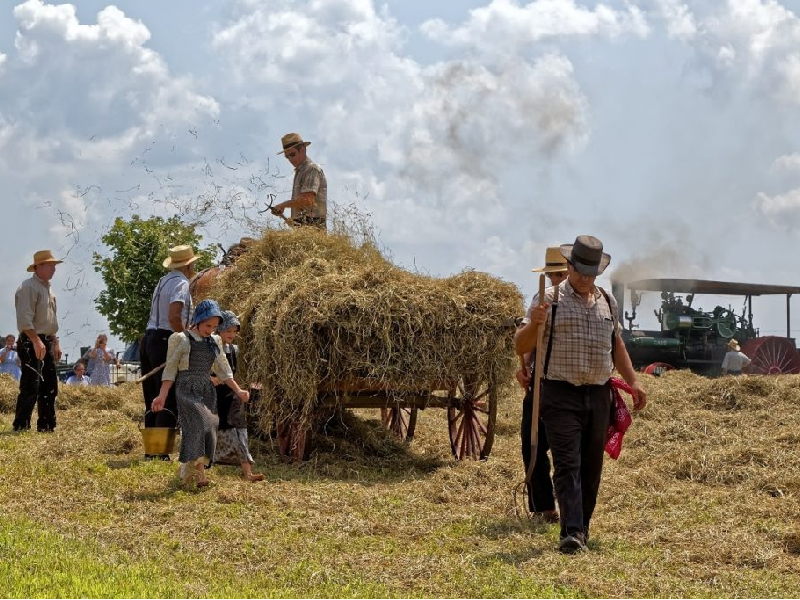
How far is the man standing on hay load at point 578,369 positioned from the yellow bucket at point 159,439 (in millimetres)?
3436

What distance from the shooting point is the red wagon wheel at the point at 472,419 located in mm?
9430

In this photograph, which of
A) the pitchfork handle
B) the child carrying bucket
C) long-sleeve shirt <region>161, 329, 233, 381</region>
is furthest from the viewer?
long-sleeve shirt <region>161, 329, 233, 381</region>

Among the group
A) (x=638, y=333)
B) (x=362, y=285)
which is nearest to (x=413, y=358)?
(x=362, y=285)

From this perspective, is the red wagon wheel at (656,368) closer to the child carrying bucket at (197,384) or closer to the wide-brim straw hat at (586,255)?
the child carrying bucket at (197,384)

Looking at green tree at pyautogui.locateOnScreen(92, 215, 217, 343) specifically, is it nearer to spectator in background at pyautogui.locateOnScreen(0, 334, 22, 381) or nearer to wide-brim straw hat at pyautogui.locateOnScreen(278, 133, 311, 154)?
spectator in background at pyautogui.locateOnScreen(0, 334, 22, 381)

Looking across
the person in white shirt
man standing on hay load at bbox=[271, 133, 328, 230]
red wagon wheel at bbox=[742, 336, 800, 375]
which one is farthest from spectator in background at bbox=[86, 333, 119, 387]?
red wagon wheel at bbox=[742, 336, 800, 375]

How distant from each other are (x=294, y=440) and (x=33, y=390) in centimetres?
348

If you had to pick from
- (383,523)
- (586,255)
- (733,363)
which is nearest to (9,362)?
(383,523)

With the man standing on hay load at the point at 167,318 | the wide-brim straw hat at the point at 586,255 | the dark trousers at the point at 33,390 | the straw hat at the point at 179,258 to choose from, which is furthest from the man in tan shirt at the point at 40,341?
the wide-brim straw hat at the point at 586,255

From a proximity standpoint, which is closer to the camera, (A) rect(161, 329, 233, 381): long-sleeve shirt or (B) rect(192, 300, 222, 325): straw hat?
(A) rect(161, 329, 233, 381): long-sleeve shirt

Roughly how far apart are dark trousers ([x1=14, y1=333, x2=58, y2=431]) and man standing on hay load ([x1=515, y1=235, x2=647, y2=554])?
635 centimetres

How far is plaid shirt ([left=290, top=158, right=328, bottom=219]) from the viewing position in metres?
10.8

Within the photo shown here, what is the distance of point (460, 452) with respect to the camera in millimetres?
10109

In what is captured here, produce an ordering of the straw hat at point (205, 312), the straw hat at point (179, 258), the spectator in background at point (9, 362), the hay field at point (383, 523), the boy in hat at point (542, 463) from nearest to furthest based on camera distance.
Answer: the hay field at point (383, 523) → the boy in hat at point (542, 463) → the straw hat at point (205, 312) → the straw hat at point (179, 258) → the spectator in background at point (9, 362)
